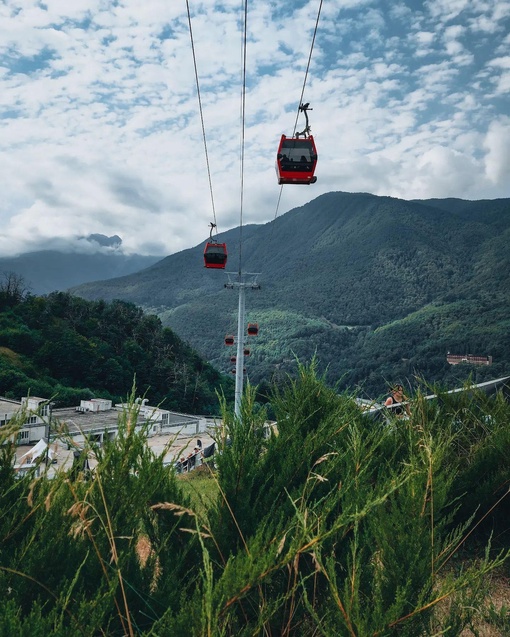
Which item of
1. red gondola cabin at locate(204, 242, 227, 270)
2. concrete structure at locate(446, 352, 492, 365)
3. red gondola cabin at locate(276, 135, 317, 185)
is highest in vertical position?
red gondola cabin at locate(276, 135, 317, 185)

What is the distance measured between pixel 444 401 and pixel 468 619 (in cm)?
372

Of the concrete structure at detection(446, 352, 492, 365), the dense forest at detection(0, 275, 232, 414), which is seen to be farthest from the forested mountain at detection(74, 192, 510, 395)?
the dense forest at detection(0, 275, 232, 414)

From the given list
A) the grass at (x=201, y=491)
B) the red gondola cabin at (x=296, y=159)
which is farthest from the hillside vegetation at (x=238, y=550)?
the red gondola cabin at (x=296, y=159)

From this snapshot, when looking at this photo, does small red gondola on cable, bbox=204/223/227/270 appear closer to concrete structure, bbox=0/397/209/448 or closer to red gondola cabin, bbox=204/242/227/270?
red gondola cabin, bbox=204/242/227/270

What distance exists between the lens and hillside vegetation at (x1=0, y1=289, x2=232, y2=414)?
5869 centimetres

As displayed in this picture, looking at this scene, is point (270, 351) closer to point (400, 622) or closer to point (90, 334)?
point (90, 334)

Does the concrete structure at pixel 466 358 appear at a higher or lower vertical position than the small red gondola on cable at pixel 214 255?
lower

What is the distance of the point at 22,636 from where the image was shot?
152 cm

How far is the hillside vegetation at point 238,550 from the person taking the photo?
1674 millimetres

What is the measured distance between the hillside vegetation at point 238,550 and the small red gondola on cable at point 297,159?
Answer: 9357mm

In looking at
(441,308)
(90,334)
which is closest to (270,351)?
(441,308)

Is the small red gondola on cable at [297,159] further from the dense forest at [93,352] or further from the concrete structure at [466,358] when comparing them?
the concrete structure at [466,358]

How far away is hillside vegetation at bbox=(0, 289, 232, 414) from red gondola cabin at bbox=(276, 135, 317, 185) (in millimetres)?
47274

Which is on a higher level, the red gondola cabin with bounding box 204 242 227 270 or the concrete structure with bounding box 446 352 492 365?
the red gondola cabin with bounding box 204 242 227 270
